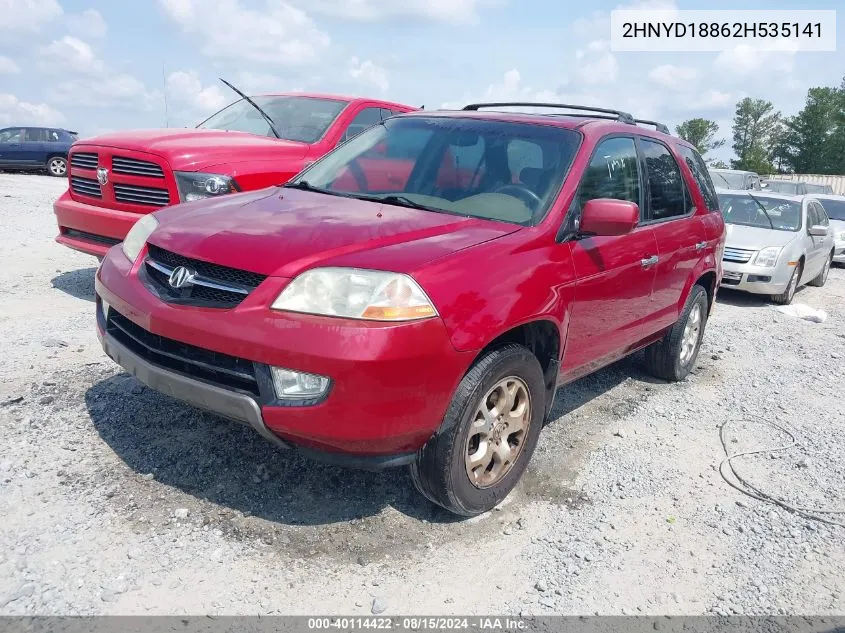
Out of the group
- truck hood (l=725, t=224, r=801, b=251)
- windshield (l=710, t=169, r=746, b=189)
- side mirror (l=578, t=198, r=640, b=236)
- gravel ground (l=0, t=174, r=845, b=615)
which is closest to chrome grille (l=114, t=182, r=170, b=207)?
gravel ground (l=0, t=174, r=845, b=615)

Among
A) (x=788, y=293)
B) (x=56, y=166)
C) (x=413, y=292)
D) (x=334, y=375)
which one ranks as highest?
(x=56, y=166)

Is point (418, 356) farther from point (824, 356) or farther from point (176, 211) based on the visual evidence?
point (824, 356)

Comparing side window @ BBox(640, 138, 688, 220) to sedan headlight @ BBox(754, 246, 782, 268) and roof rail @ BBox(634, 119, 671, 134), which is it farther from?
sedan headlight @ BBox(754, 246, 782, 268)

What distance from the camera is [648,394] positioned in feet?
17.3

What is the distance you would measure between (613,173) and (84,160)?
458 cm

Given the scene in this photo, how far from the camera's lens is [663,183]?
4.79m

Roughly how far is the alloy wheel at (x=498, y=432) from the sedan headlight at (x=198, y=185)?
333 centimetres

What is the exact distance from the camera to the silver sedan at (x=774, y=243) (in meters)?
9.44

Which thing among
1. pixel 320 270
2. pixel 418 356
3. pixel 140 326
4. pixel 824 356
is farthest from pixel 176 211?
pixel 824 356

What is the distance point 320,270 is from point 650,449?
2.51 metres

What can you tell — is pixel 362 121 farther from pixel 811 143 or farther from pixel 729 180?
pixel 811 143

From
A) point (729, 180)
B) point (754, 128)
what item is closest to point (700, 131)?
point (754, 128)

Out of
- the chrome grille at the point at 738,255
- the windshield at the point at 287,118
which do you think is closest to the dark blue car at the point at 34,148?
the windshield at the point at 287,118

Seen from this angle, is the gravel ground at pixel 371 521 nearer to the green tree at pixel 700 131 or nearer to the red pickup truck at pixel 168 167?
the red pickup truck at pixel 168 167
